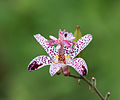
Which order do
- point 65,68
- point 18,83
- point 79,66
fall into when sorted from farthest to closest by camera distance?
point 18,83 < point 65,68 < point 79,66

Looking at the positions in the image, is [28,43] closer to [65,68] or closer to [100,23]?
[100,23]

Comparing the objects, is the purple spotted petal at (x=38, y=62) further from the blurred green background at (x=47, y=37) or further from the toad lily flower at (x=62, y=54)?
the blurred green background at (x=47, y=37)

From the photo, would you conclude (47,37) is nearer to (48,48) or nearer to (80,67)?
(48,48)

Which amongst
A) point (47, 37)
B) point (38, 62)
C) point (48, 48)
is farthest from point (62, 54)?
point (47, 37)

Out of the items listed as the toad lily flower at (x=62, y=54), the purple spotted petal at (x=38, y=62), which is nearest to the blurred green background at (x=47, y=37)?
the toad lily flower at (x=62, y=54)

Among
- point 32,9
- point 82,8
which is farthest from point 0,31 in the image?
point 82,8

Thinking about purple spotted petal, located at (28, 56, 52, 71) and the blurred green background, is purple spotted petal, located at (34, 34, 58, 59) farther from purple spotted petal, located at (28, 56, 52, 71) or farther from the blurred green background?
the blurred green background

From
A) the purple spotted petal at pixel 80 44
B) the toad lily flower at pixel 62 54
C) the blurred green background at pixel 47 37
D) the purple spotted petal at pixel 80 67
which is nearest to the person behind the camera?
the purple spotted petal at pixel 80 67
